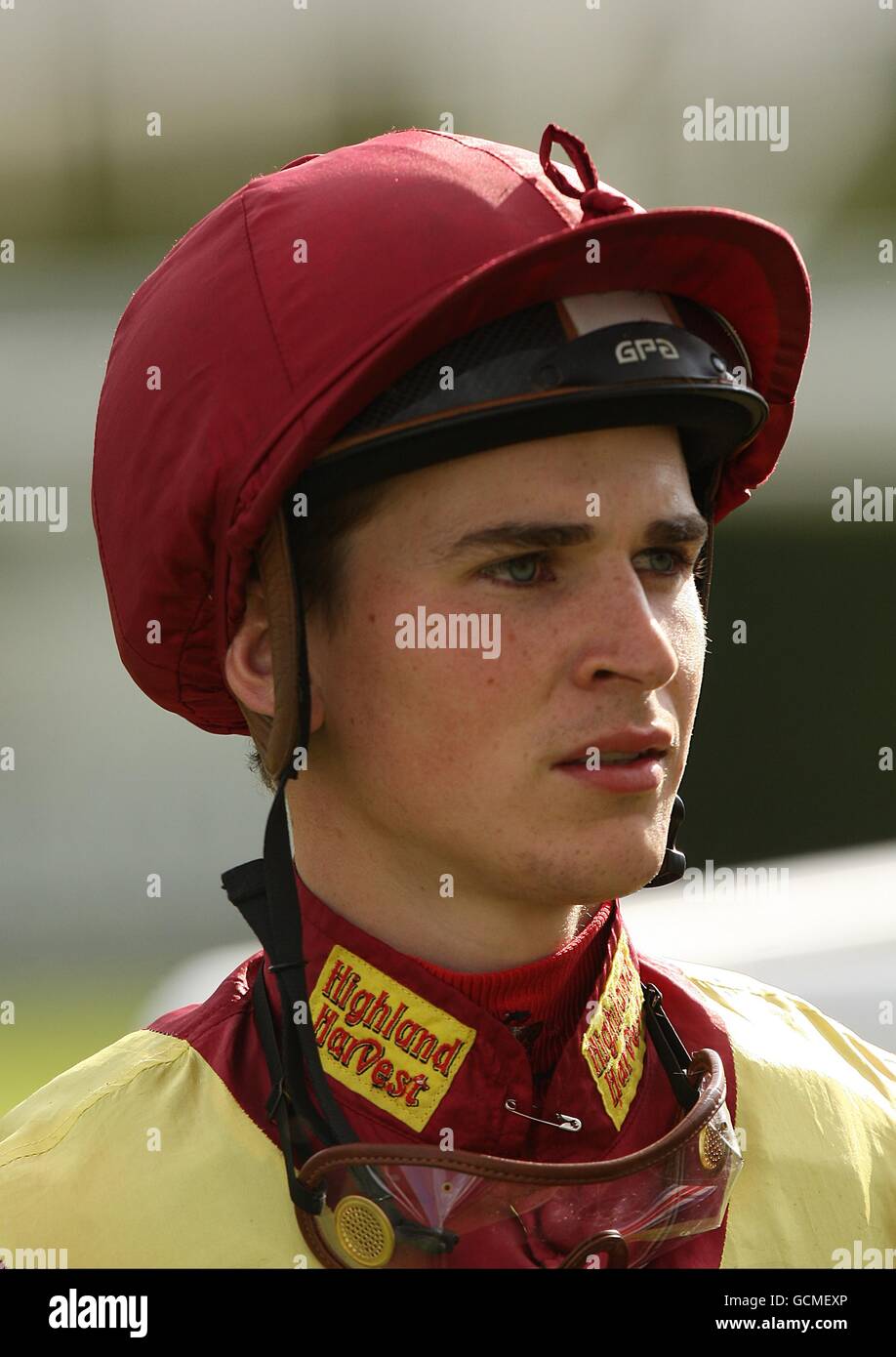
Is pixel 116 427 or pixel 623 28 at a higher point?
Result: pixel 623 28

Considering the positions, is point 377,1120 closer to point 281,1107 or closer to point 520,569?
point 281,1107

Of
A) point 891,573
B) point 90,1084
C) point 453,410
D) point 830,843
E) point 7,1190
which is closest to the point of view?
point 453,410

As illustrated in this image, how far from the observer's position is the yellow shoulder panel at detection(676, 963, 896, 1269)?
2012mm

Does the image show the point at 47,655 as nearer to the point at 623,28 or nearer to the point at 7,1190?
the point at 623,28

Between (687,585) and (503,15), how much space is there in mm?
10322

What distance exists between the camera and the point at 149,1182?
1912 mm

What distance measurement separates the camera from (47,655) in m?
10.6

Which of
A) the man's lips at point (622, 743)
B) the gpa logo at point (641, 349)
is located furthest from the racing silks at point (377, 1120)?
the gpa logo at point (641, 349)

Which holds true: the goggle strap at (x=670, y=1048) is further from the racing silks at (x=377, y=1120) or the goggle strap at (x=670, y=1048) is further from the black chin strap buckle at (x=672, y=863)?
the black chin strap buckle at (x=672, y=863)

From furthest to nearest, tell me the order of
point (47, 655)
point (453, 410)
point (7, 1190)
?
point (47, 655), point (7, 1190), point (453, 410)

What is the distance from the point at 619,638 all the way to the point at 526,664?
109 mm

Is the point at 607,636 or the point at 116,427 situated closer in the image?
the point at 607,636

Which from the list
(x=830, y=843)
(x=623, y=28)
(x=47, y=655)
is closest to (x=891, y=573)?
(x=830, y=843)

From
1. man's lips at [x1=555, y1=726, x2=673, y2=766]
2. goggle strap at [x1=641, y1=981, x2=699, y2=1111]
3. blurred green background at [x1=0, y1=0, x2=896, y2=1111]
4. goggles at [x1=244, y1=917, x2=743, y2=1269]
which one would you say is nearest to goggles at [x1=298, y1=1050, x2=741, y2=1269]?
goggles at [x1=244, y1=917, x2=743, y2=1269]
